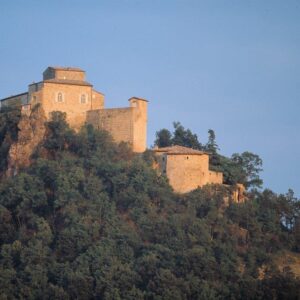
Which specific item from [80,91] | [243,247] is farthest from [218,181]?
[80,91]

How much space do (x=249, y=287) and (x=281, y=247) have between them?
219 inches

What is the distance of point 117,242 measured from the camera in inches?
2299

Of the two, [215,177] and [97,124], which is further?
[97,124]

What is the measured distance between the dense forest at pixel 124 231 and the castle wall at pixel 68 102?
0.68m

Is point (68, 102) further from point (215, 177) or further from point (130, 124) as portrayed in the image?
point (215, 177)

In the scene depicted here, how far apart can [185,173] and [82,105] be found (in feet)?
25.1

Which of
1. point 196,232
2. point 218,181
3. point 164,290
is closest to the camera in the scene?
point 164,290

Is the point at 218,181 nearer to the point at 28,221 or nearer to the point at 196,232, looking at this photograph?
the point at 196,232

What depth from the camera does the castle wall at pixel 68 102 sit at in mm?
65562

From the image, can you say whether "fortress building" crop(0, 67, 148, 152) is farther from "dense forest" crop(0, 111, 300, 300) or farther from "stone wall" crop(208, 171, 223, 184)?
"stone wall" crop(208, 171, 223, 184)

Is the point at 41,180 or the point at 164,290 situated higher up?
the point at 41,180

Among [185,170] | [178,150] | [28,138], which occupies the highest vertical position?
[28,138]

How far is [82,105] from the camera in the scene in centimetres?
6612

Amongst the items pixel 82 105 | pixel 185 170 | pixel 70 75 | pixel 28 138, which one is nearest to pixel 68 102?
pixel 82 105
